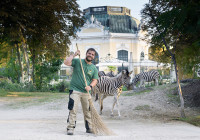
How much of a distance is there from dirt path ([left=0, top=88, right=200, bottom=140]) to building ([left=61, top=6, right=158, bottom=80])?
2675cm

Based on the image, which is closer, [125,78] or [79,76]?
[79,76]

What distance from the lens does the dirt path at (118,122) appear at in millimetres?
7000

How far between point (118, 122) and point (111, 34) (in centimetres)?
3364

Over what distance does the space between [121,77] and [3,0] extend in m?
9.95

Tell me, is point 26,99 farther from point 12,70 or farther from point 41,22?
point 12,70

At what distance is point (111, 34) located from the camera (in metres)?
43.0

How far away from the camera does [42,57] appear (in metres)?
25.9

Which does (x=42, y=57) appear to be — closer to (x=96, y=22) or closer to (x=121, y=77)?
(x=121, y=77)

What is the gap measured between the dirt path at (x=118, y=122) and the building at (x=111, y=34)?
26.7 meters

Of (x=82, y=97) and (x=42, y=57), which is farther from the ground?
(x=42, y=57)

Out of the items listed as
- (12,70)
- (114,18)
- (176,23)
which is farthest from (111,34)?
(176,23)

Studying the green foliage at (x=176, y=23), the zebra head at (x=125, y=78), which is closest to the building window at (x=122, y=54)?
the green foliage at (x=176, y=23)

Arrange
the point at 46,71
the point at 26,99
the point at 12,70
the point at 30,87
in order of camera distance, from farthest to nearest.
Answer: the point at 12,70
the point at 46,71
the point at 30,87
the point at 26,99

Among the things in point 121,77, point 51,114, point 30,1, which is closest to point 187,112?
point 121,77
